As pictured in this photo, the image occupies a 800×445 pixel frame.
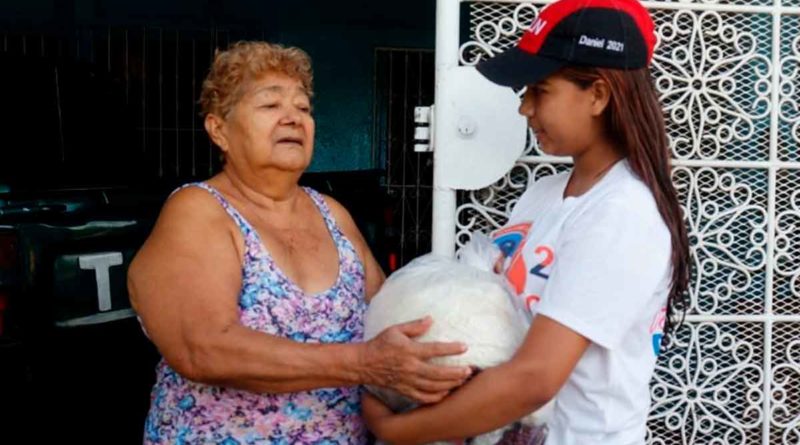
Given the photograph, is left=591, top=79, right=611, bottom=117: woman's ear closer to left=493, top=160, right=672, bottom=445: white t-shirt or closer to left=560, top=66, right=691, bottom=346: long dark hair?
left=560, top=66, right=691, bottom=346: long dark hair

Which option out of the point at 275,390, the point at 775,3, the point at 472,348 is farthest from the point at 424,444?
the point at 775,3

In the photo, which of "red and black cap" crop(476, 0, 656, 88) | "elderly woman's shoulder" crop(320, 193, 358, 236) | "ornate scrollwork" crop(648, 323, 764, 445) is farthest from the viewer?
"ornate scrollwork" crop(648, 323, 764, 445)

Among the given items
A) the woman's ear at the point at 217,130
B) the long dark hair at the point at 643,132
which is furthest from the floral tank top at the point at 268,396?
the long dark hair at the point at 643,132

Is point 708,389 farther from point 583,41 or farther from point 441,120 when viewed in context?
point 583,41

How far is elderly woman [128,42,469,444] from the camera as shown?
191 cm

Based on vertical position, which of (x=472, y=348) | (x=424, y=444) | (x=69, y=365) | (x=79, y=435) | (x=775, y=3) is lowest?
(x=79, y=435)

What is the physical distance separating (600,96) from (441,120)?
35.5 inches

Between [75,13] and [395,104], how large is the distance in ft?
10.1

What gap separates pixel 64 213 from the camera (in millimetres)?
3000

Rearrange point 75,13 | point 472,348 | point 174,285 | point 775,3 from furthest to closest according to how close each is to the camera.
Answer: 1. point 75,13
2. point 775,3
3. point 174,285
4. point 472,348

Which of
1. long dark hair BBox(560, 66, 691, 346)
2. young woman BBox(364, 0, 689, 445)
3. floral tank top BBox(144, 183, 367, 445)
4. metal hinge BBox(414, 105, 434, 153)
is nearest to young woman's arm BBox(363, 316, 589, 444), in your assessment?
young woman BBox(364, 0, 689, 445)

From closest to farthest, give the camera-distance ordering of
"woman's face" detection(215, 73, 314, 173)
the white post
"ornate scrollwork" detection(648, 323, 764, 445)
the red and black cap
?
1. the red and black cap
2. "woman's face" detection(215, 73, 314, 173)
3. the white post
4. "ornate scrollwork" detection(648, 323, 764, 445)

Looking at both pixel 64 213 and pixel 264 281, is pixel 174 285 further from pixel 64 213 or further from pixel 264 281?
pixel 64 213

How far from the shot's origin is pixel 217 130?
2217 millimetres
